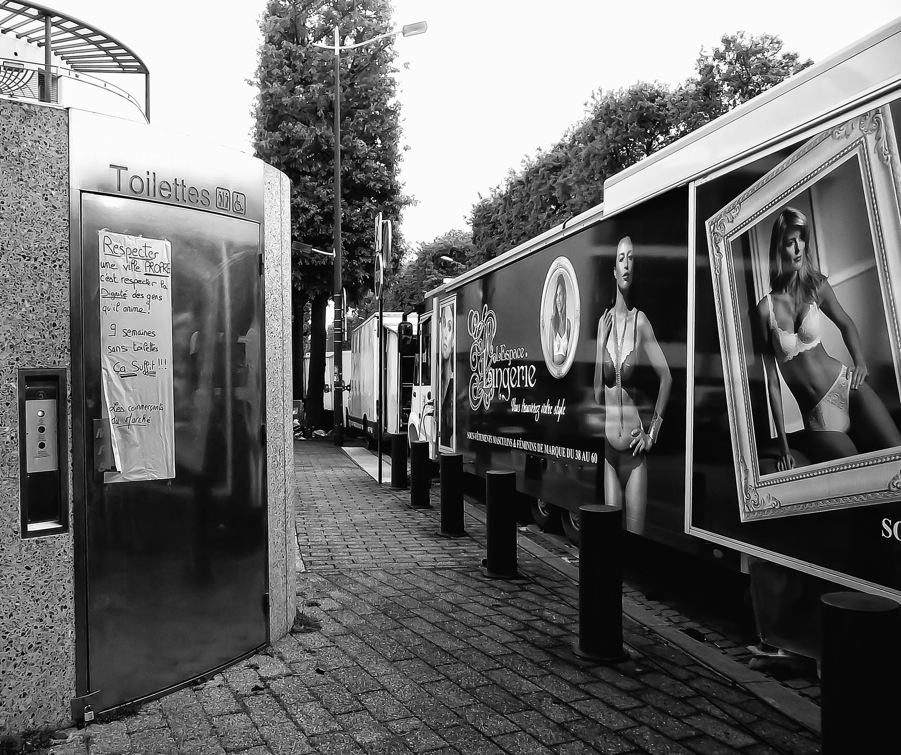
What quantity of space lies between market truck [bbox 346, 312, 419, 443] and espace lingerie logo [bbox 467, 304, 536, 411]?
293 centimetres

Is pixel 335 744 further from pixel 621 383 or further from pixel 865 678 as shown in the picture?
pixel 621 383

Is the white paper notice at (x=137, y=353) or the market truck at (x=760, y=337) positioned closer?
the market truck at (x=760, y=337)

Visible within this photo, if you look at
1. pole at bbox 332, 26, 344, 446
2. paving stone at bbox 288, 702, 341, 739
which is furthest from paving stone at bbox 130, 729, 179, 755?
pole at bbox 332, 26, 344, 446

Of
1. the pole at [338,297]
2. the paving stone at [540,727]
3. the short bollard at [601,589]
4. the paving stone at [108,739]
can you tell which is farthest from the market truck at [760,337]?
the pole at [338,297]

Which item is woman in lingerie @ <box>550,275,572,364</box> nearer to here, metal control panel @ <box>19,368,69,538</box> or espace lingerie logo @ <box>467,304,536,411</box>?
espace lingerie logo @ <box>467,304,536,411</box>

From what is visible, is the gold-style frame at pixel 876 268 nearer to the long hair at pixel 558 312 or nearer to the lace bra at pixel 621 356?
the lace bra at pixel 621 356

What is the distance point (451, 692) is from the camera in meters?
4.13

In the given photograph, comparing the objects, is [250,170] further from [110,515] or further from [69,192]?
[110,515]

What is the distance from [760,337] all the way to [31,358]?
342 centimetres

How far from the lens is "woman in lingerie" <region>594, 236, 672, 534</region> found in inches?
219

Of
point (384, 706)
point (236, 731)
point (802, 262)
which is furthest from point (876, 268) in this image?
point (236, 731)

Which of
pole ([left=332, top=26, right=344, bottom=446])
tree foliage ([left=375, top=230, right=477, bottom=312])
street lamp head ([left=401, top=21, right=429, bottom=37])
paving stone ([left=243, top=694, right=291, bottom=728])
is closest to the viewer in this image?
paving stone ([left=243, top=694, right=291, bottom=728])

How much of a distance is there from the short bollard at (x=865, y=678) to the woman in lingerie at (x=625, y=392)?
8.22ft

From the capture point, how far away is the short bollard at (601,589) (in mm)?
4660
